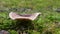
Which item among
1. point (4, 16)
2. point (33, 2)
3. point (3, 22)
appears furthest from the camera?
point (33, 2)

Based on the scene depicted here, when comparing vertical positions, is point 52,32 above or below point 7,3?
below

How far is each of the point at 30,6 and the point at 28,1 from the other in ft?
3.23

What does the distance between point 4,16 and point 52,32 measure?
240 centimetres

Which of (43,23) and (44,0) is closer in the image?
(43,23)

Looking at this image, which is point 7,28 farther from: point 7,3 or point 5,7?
point 7,3

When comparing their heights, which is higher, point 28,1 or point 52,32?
point 28,1

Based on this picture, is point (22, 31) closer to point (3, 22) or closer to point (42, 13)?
point (3, 22)

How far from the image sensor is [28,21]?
23.1 feet

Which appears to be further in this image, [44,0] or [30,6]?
[44,0]

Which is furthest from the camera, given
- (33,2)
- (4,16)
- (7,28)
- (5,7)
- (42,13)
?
(33,2)

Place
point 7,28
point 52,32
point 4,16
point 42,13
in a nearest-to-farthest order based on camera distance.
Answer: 1. point 52,32
2. point 7,28
3. point 4,16
4. point 42,13

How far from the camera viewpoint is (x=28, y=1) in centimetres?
1131

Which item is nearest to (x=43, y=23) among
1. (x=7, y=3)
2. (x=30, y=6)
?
(x=30, y=6)

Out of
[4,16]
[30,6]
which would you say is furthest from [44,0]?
[4,16]
